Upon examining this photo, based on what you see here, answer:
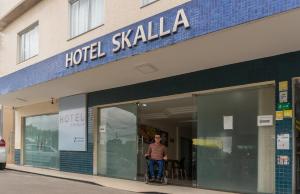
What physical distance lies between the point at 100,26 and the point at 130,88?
7.40 feet

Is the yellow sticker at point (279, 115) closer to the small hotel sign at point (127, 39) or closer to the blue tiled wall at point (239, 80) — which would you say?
the blue tiled wall at point (239, 80)

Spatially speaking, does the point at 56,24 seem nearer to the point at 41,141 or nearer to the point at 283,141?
the point at 41,141

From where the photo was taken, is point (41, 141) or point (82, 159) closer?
point (82, 159)

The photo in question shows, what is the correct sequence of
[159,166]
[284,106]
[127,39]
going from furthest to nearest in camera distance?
[159,166]
[127,39]
[284,106]

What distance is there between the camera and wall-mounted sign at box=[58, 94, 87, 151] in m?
18.3

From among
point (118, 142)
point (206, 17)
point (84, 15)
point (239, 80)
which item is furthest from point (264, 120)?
point (84, 15)

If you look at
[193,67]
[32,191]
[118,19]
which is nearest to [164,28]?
[193,67]

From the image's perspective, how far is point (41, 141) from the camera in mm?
22797

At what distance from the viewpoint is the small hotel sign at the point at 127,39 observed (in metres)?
11.1

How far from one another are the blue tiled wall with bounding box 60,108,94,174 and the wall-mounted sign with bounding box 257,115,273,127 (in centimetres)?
775

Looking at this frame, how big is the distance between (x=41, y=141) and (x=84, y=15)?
814 centimetres

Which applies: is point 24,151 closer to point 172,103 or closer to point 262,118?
point 172,103

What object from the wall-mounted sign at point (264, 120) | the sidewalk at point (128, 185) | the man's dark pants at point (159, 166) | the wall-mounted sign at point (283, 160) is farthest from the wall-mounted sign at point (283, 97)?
the man's dark pants at point (159, 166)

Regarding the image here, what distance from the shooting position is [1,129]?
2542cm
